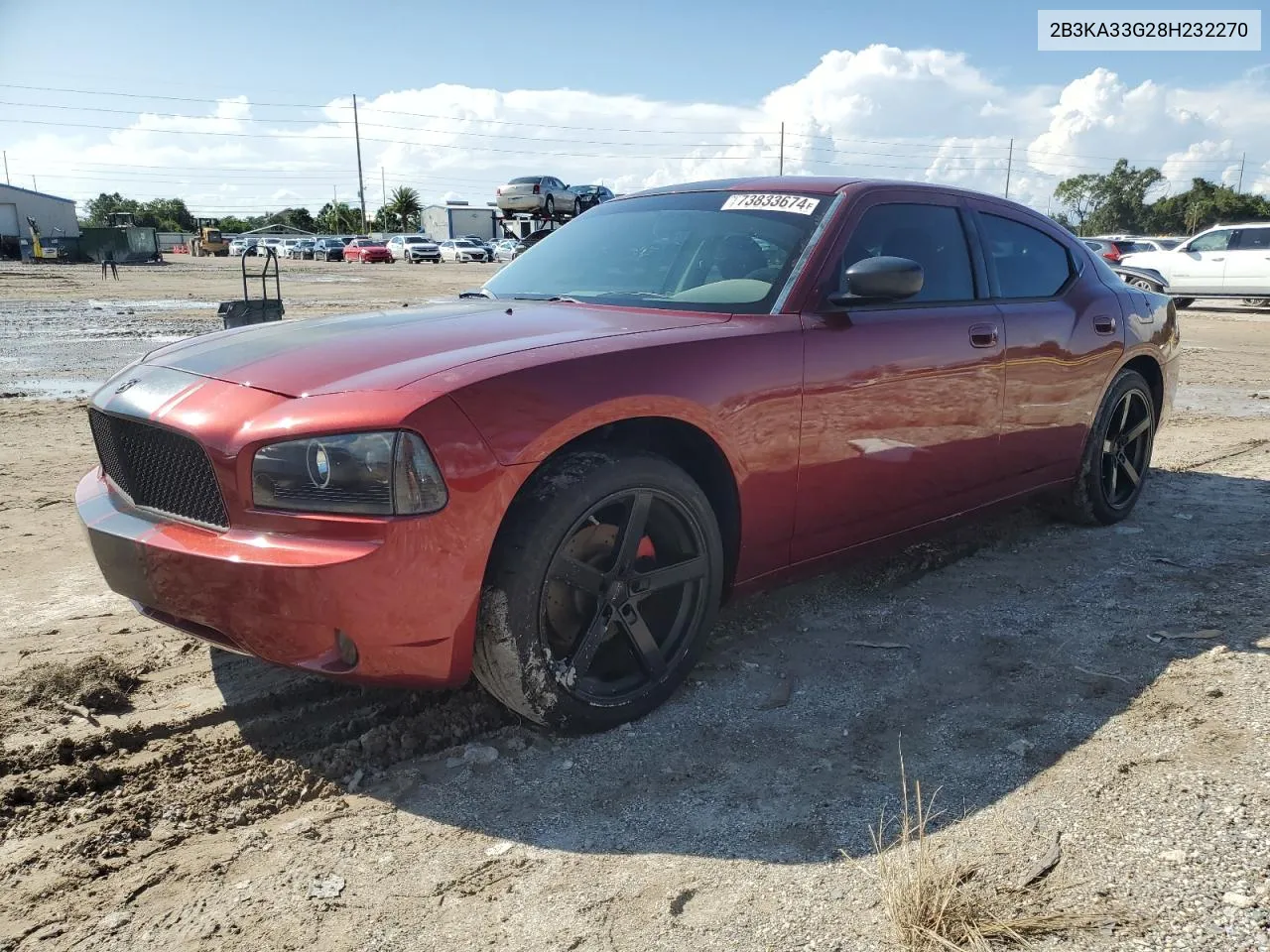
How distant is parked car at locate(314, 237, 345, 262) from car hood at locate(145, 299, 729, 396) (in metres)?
61.3

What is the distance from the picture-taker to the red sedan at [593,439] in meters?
2.40

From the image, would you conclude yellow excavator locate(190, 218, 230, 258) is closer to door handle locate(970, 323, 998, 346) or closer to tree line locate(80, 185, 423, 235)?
tree line locate(80, 185, 423, 235)

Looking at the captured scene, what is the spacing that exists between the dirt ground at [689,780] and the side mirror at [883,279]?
124cm

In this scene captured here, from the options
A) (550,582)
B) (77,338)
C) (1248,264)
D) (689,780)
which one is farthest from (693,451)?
(1248,264)

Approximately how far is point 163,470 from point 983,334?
3014 mm

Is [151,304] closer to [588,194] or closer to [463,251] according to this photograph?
[588,194]

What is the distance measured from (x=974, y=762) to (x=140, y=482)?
2.46 meters

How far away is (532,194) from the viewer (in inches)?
954

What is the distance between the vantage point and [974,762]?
8.87ft

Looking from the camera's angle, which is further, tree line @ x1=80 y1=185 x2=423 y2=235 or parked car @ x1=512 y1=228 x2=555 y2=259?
tree line @ x1=80 y1=185 x2=423 y2=235

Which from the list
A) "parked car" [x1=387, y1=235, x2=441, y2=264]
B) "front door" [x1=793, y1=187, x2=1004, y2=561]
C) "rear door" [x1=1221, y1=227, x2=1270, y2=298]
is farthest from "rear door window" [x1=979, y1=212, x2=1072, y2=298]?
"parked car" [x1=387, y1=235, x2=441, y2=264]

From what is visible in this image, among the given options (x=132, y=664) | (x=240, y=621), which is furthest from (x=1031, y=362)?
(x=132, y=664)

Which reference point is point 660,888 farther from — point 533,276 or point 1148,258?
point 1148,258

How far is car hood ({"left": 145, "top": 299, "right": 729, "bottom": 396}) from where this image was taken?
8.52 ft
